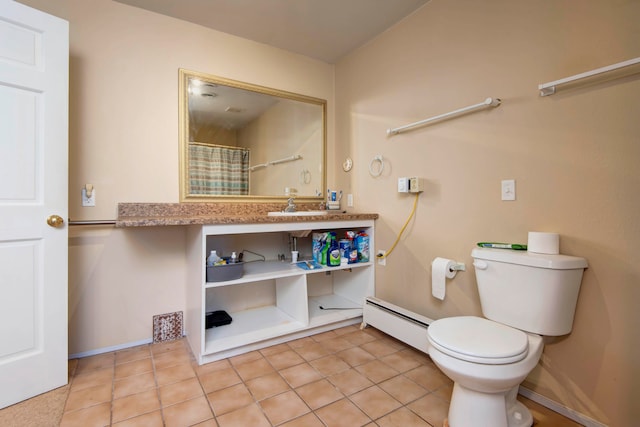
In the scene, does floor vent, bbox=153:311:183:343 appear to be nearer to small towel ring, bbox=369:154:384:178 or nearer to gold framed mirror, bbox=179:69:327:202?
gold framed mirror, bbox=179:69:327:202

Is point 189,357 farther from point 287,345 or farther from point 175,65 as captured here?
point 175,65

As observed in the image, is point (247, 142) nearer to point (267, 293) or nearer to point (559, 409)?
point (267, 293)

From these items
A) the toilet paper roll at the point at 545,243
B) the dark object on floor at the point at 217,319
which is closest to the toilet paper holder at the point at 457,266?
the toilet paper roll at the point at 545,243

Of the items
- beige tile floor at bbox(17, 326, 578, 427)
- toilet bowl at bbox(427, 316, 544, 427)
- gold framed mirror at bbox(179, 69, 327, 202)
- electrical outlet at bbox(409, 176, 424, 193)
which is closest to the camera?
toilet bowl at bbox(427, 316, 544, 427)

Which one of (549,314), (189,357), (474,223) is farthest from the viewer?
(189,357)

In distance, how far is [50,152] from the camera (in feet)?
4.97

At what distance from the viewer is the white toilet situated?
1108 mm

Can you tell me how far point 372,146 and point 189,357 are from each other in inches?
78.4

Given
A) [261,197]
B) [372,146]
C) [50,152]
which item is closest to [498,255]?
[372,146]

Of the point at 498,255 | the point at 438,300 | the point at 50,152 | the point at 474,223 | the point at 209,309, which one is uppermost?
the point at 50,152

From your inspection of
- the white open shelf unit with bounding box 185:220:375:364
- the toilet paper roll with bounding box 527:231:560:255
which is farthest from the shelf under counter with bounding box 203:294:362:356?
the toilet paper roll with bounding box 527:231:560:255

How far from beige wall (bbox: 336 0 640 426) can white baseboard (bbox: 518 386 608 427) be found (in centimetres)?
3

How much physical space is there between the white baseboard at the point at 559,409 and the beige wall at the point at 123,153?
2156 mm

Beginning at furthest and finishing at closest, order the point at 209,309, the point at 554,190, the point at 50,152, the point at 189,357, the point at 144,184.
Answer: the point at 209,309, the point at 144,184, the point at 189,357, the point at 50,152, the point at 554,190
